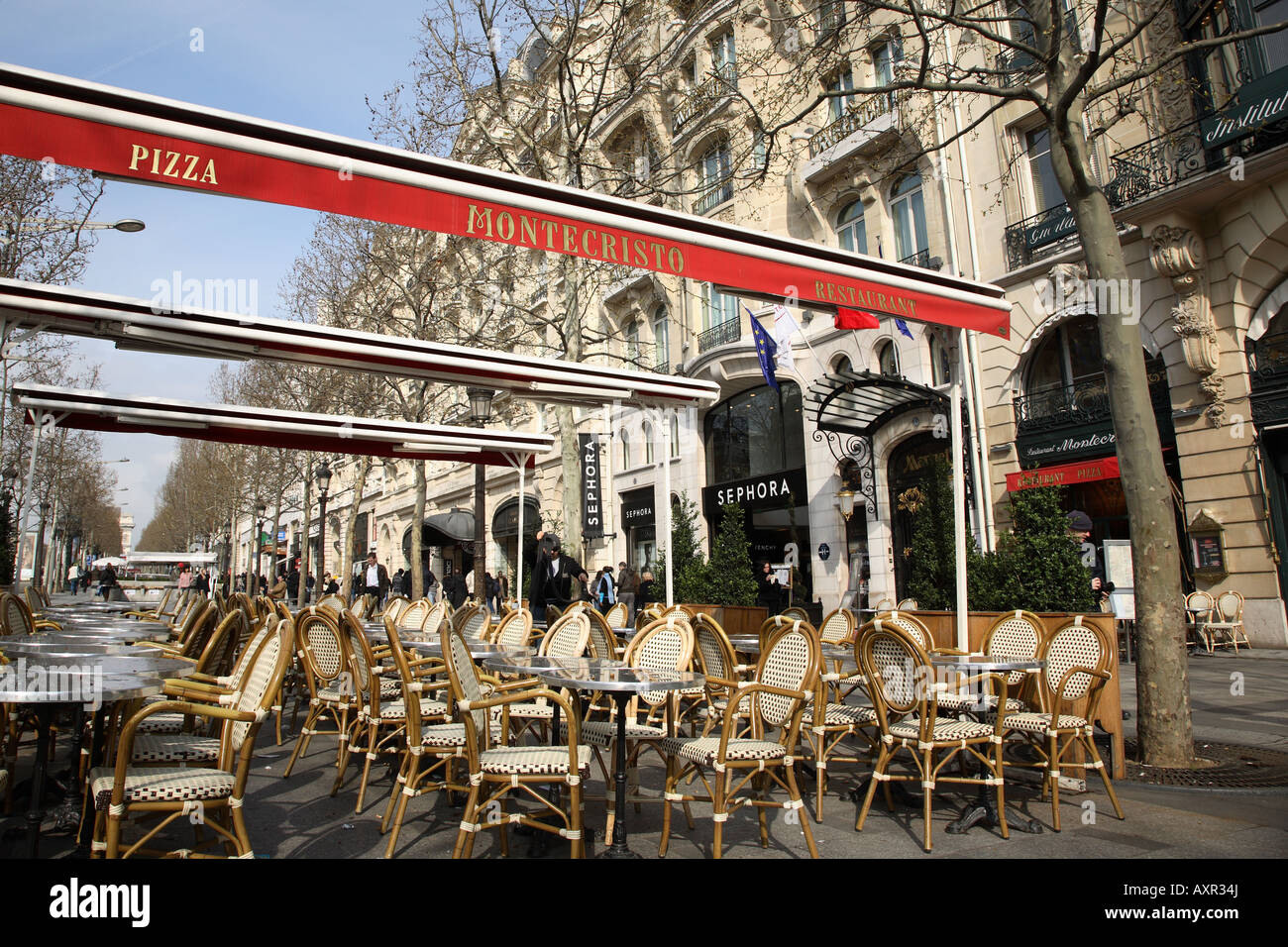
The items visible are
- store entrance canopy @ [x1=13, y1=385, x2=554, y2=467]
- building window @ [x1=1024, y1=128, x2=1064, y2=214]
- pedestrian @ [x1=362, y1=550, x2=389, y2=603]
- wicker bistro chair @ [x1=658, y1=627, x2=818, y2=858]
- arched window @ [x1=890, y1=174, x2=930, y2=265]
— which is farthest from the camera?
pedestrian @ [x1=362, y1=550, x2=389, y2=603]

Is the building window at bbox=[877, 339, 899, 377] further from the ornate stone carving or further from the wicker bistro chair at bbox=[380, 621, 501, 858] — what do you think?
the wicker bistro chair at bbox=[380, 621, 501, 858]

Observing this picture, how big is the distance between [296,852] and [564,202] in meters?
3.57

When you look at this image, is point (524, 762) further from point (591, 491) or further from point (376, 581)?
point (591, 491)

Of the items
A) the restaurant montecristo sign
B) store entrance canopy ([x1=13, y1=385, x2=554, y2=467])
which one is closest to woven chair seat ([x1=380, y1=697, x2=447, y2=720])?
store entrance canopy ([x1=13, y1=385, x2=554, y2=467])

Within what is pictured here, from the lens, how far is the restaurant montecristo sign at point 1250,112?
11.2 m

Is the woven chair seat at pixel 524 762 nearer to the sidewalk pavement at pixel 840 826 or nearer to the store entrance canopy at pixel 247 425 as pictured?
the sidewalk pavement at pixel 840 826

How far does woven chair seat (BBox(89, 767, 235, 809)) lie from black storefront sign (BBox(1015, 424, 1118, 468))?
45.0 feet

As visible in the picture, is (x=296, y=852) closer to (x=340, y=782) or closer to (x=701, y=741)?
(x=340, y=782)

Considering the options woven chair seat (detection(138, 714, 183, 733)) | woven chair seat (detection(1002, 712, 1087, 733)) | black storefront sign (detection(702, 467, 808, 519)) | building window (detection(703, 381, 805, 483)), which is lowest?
woven chair seat (detection(1002, 712, 1087, 733))

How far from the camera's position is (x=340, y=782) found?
508 centimetres

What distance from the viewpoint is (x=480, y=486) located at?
37.3ft

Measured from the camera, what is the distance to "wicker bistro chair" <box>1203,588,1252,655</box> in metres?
11.9

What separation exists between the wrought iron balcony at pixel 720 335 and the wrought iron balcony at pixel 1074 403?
767cm

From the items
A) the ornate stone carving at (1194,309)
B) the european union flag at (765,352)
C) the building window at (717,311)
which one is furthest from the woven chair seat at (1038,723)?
the building window at (717,311)
